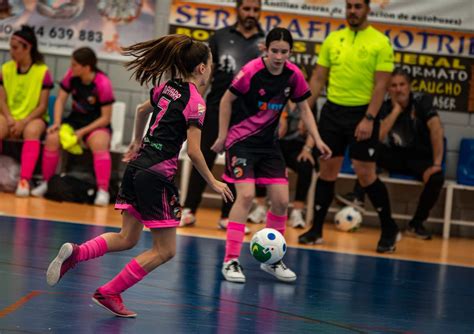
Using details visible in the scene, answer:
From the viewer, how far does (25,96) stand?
31.0 ft

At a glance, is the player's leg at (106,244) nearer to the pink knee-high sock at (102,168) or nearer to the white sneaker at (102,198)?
the white sneaker at (102,198)

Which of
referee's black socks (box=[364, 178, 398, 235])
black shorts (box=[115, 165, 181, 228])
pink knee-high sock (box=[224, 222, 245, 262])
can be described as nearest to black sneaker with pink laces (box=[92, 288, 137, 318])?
black shorts (box=[115, 165, 181, 228])

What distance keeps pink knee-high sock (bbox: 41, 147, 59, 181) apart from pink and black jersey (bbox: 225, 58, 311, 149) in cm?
349

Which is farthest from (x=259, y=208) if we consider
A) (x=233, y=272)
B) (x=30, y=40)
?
(x=233, y=272)

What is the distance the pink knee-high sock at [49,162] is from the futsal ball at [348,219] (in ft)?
9.10

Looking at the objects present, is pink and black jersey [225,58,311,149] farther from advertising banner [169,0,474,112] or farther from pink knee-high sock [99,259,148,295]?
advertising banner [169,0,474,112]

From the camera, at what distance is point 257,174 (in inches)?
241

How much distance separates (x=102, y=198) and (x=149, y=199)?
4678 mm

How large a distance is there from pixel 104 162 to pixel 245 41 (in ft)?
6.71

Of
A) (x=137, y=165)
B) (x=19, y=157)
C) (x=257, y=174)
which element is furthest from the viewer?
(x=19, y=157)

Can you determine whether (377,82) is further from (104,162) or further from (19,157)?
(19,157)

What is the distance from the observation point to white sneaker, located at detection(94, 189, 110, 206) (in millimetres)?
9016

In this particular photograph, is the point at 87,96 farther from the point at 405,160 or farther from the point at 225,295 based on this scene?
the point at 225,295

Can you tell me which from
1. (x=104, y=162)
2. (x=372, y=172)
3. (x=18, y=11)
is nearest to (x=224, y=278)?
(x=372, y=172)
